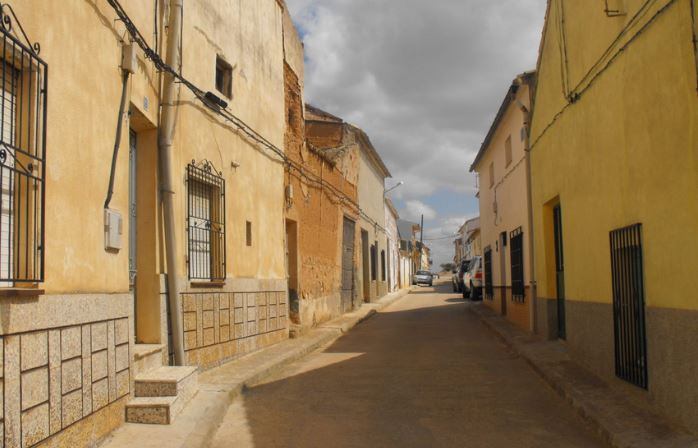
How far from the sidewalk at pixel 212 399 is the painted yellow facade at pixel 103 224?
0.21m

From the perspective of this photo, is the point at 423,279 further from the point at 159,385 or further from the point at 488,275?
the point at 159,385

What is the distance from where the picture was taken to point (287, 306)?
1243 cm

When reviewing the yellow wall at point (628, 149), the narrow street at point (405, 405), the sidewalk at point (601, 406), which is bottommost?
the narrow street at point (405, 405)

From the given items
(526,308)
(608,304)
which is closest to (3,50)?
(608,304)

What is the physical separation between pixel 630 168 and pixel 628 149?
0.64ft

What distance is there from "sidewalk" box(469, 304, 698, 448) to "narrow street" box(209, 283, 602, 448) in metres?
0.15

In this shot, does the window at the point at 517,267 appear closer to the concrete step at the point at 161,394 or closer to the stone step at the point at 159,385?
the concrete step at the point at 161,394

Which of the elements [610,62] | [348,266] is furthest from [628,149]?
[348,266]

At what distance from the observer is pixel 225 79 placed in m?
9.81

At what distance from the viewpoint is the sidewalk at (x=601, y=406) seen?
5043 millimetres

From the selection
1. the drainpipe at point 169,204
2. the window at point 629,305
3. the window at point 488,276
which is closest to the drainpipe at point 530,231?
the window at point 629,305

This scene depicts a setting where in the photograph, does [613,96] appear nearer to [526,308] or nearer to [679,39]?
[679,39]

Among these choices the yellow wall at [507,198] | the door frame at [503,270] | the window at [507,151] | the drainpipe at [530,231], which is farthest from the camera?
the door frame at [503,270]

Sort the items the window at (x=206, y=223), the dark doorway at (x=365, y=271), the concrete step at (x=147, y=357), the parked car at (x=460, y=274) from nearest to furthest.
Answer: the concrete step at (x=147, y=357)
the window at (x=206, y=223)
the dark doorway at (x=365, y=271)
the parked car at (x=460, y=274)
